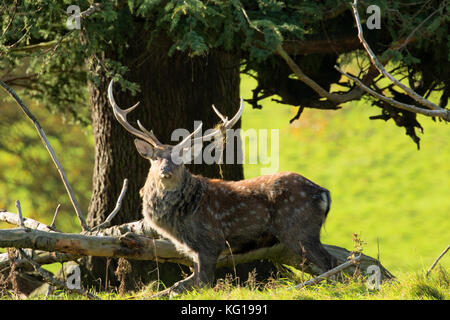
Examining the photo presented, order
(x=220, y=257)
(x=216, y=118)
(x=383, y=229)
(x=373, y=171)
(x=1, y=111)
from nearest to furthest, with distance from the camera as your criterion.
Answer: (x=220, y=257) → (x=216, y=118) → (x=1, y=111) → (x=383, y=229) → (x=373, y=171)

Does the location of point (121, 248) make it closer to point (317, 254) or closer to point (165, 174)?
point (165, 174)

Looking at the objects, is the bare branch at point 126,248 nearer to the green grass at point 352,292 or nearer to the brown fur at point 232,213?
the brown fur at point 232,213

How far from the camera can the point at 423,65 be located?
386 inches

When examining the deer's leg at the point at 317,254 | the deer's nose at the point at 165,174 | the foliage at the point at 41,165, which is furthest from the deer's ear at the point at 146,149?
the foliage at the point at 41,165

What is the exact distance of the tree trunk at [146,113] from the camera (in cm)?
923

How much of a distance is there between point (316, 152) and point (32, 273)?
23.5 m

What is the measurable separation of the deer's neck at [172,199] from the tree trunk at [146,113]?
1.43 metres

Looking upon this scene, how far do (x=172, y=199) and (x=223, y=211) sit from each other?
0.60 m

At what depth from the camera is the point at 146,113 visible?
30.2ft
